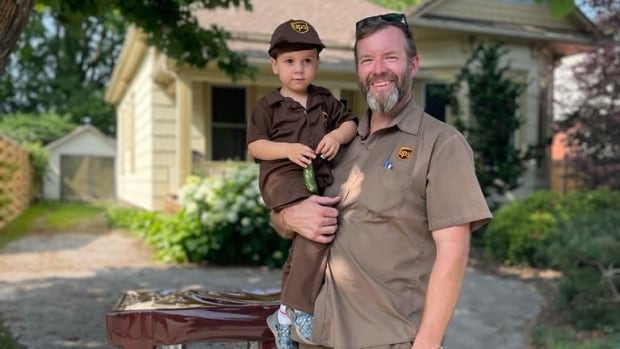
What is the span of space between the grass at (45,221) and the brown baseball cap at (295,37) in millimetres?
10263

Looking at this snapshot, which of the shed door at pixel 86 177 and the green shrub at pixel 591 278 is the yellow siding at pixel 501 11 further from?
the shed door at pixel 86 177

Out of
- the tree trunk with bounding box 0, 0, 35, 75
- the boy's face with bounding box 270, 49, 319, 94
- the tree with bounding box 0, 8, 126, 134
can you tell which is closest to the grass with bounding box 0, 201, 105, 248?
the tree trunk with bounding box 0, 0, 35, 75

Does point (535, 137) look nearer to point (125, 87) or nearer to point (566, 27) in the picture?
point (566, 27)

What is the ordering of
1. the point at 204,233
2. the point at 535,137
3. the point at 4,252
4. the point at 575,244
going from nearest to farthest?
the point at 575,244 → the point at 204,233 → the point at 4,252 → the point at 535,137

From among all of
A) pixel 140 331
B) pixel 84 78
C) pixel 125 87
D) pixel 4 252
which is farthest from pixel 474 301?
pixel 84 78

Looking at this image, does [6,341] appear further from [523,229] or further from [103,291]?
[523,229]

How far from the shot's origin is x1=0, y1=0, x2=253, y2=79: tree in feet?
19.8

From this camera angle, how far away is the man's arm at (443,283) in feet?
6.50

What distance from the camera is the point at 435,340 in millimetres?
1984

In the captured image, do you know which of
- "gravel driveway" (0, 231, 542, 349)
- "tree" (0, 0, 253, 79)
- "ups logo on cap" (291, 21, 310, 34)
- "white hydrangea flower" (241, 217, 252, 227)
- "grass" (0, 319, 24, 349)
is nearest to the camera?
"ups logo on cap" (291, 21, 310, 34)

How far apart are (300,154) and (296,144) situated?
0.06 meters

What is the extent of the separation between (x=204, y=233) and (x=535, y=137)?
727cm

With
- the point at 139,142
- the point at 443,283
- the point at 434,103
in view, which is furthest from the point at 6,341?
the point at 139,142

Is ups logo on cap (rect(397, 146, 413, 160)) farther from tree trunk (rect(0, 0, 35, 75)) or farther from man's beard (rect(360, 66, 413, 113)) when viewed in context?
tree trunk (rect(0, 0, 35, 75))
